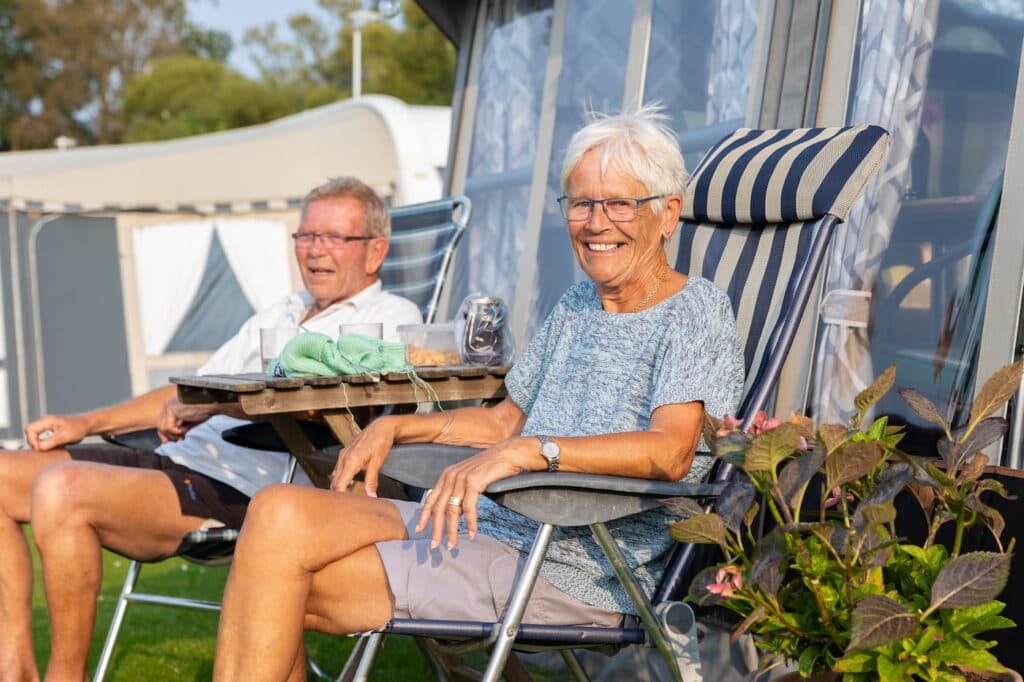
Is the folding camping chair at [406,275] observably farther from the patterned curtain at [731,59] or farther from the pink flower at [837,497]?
the pink flower at [837,497]

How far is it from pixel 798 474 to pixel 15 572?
2.03 metres

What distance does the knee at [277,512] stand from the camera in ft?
6.86

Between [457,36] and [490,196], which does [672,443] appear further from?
[457,36]

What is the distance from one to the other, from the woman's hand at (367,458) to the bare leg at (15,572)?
1.03 metres

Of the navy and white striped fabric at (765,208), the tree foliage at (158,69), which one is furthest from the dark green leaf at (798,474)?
the tree foliage at (158,69)

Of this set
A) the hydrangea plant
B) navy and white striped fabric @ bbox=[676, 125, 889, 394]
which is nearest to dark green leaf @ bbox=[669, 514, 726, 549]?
the hydrangea plant

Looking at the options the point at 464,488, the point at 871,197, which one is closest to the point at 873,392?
the point at 464,488

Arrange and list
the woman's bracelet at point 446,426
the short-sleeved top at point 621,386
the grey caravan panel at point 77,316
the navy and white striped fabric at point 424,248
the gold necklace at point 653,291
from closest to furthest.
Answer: the short-sleeved top at point 621,386, the gold necklace at point 653,291, the woman's bracelet at point 446,426, the navy and white striped fabric at point 424,248, the grey caravan panel at point 77,316

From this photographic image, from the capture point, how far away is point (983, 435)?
1.73 metres

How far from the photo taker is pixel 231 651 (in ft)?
6.86

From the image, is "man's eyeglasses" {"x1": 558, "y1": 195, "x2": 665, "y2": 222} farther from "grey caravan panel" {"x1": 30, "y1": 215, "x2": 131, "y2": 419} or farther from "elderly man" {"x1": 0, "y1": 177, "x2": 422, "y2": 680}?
"grey caravan panel" {"x1": 30, "y1": 215, "x2": 131, "y2": 419}

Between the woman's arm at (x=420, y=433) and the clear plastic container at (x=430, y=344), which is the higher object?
the clear plastic container at (x=430, y=344)

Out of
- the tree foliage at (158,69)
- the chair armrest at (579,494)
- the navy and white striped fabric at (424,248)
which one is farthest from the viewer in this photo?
the tree foliage at (158,69)

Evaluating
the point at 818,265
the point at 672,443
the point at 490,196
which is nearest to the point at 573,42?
the point at 490,196
